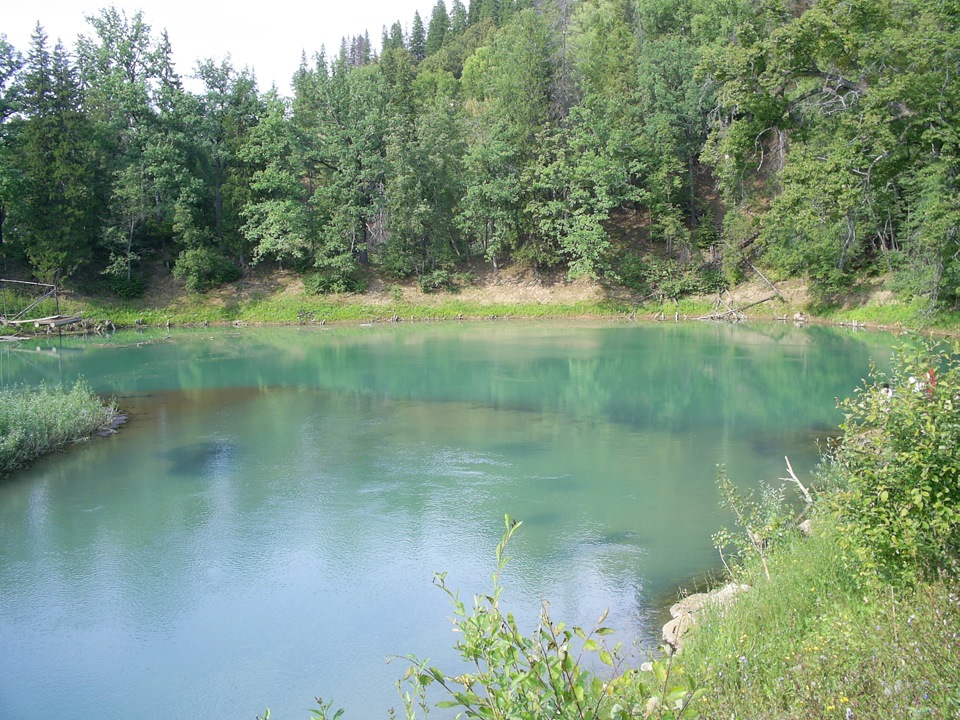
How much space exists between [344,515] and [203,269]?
101ft

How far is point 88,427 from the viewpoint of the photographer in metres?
16.0

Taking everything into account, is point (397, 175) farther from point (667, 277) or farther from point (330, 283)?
point (667, 277)

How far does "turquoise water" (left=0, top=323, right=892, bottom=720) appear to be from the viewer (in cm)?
742

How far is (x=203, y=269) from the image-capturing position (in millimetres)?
38656

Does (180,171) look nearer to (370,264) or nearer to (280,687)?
(370,264)

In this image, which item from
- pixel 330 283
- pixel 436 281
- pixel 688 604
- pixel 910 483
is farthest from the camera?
pixel 436 281

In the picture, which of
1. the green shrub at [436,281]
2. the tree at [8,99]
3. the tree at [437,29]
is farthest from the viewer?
the tree at [437,29]

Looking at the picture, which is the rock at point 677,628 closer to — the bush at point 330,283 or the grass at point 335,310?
the grass at point 335,310

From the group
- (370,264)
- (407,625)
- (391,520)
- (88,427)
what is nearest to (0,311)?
(370,264)

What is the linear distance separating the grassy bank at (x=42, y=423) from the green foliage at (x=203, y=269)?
72.5ft

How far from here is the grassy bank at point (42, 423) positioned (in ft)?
44.2

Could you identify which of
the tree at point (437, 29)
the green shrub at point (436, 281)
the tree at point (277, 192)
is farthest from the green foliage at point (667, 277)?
the tree at point (437, 29)

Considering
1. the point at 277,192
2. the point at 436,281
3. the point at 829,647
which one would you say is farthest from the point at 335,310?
the point at 829,647

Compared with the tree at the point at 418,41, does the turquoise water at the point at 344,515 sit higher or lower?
lower
